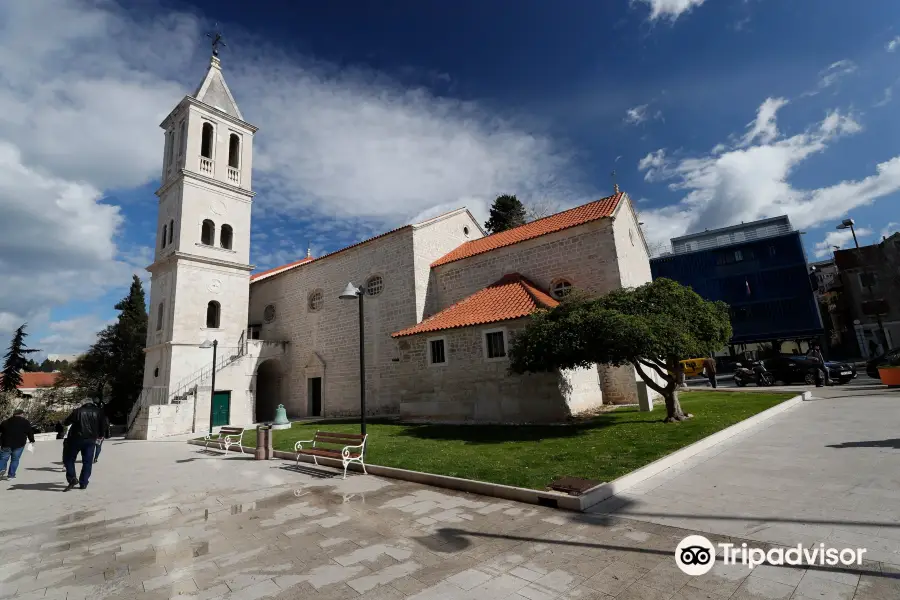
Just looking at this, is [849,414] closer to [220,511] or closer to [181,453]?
[220,511]

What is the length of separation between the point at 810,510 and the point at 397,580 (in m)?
4.97

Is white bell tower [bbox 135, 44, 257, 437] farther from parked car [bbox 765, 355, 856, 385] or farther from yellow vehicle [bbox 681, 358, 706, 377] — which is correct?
yellow vehicle [bbox 681, 358, 706, 377]

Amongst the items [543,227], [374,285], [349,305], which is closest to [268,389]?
[349,305]

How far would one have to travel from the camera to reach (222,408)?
22969mm

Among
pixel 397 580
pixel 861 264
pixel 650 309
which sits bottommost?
pixel 397 580

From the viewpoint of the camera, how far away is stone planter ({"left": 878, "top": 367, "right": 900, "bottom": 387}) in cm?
1582

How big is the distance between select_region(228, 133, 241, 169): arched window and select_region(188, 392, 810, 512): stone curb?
2367cm

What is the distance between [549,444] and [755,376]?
17642 mm

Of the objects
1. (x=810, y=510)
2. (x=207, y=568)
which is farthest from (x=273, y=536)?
(x=810, y=510)

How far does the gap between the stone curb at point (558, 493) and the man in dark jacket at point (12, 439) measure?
6844mm

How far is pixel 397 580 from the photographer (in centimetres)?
402

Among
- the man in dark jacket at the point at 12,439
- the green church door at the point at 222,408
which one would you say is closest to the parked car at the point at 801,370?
the man in dark jacket at the point at 12,439

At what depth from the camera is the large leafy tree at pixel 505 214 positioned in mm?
39875

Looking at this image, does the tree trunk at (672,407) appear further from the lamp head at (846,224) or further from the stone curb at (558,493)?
the lamp head at (846,224)
